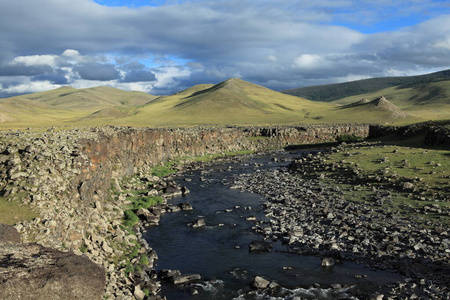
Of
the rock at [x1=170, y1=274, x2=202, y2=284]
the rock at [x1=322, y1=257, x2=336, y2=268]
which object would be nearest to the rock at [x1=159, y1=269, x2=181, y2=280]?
the rock at [x1=170, y1=274, x2=202, y2=284]

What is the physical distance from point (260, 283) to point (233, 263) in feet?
12.1

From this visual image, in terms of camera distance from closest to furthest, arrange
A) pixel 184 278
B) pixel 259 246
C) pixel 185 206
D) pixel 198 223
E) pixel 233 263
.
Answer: pixel 184 278 → pixel 233 263 → pixel 259 246 → pixel 198 223 → pixel 185 206

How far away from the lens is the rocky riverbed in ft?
66.1

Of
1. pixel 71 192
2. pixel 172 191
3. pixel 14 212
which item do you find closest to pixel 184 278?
pixel 71 192

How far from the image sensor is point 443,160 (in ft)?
144

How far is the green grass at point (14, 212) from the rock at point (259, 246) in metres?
14.4

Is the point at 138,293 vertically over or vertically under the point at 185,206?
under

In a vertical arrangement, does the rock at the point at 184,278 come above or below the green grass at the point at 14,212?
below

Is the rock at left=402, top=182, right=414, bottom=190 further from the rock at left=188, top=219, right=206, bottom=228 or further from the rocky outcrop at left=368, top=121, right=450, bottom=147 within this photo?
the rocky outcrop at left=368, top=121, right=450, bottom=147

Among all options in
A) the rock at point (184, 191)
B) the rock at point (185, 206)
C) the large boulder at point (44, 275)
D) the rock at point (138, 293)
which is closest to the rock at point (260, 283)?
the rock at point (138, 293)

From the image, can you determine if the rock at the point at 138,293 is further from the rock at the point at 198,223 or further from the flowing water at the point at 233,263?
the rock at the point at 198,223

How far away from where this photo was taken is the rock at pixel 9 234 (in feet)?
51.5

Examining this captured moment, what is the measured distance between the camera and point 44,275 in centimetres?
1186

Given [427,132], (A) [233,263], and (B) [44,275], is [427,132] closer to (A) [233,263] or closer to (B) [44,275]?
(A) [233,263]
